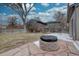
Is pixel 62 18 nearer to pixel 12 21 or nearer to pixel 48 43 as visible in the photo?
pixel 48 43

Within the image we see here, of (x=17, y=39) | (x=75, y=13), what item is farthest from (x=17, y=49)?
(x=75, y=13)

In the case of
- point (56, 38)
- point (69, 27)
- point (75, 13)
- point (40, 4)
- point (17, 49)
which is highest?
point (40, 4)

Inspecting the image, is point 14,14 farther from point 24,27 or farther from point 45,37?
point 45,37

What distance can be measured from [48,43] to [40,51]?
13 centimetres

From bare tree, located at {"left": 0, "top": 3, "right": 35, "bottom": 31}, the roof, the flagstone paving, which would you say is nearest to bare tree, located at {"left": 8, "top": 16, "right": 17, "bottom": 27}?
bare tree, located at {"left": 0, "top": 3, "right": 35, "bottom": 31}

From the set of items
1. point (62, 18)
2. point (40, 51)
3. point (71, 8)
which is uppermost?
point (71, 8)

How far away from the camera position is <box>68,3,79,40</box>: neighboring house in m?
1.90

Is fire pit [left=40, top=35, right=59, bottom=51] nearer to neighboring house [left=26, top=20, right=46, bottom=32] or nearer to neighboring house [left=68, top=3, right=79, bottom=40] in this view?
neighboring house [left=26, top=20, right=46, bottom=32]

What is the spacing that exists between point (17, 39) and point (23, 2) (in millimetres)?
448

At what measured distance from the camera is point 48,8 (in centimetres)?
193

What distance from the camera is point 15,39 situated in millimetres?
1954

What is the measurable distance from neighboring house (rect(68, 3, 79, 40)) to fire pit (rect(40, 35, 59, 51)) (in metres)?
0.22

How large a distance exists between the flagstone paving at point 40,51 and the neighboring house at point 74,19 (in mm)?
131

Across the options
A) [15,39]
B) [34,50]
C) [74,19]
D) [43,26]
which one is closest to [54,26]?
[43,26]
